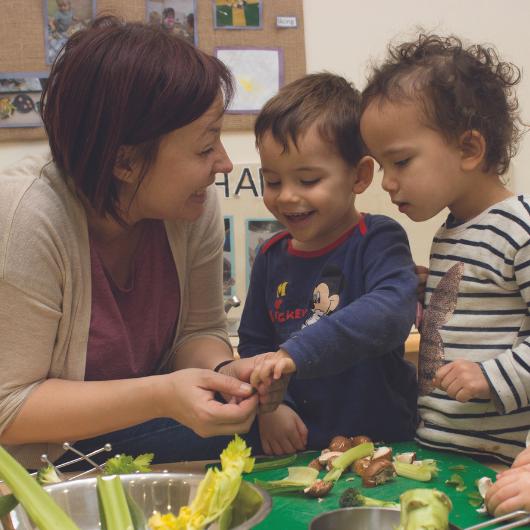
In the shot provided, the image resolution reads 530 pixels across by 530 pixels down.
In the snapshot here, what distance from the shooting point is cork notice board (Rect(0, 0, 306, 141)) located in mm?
2104

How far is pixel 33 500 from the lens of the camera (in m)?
0.59

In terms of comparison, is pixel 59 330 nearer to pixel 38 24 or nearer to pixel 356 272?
pixel 356 272

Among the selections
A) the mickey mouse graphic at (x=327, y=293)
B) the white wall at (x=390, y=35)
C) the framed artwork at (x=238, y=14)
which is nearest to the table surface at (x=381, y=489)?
the mickey mouse graphic at (x=327, y=293)

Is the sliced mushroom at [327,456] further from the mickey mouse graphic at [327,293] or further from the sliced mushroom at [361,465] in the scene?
the mickey mouse graphic at [327,293]

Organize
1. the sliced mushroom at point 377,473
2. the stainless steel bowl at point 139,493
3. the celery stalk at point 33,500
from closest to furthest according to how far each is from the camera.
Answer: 1. the celery stalk at point 33,500
2. the stainless steel bowl at point 139,493
3. the sliced mushroom at point 377,473

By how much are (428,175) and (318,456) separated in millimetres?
421

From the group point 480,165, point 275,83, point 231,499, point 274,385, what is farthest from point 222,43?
point 231,499

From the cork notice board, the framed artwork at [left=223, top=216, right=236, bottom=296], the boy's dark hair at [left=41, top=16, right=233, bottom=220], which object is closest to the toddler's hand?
the boy's dark hair at [left=41, top=16, right=233, bottom=220]

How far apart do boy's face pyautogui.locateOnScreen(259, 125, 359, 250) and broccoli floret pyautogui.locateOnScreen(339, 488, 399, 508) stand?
47 cm

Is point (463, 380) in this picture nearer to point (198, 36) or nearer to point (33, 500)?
point (33, 500)

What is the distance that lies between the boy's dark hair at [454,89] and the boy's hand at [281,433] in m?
0.46

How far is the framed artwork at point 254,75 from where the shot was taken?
222cm

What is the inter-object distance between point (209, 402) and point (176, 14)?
1547 millimetres

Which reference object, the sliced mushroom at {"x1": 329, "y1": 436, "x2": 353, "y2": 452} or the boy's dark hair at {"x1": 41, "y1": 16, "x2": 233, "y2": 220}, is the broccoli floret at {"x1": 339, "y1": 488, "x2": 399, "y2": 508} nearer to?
the sliced mushroom at {"x1": 329, "y1": 436, "x2": 353, "y2": 452}
